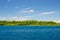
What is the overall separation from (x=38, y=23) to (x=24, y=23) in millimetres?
11641

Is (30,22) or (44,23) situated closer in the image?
(30,22)

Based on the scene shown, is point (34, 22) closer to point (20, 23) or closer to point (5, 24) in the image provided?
point (20, 23)

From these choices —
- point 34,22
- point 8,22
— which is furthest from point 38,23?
point 8,22

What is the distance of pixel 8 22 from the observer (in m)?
125

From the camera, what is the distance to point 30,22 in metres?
118

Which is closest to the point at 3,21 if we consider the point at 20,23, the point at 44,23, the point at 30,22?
the point at 20,23

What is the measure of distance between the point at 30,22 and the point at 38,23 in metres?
8.06

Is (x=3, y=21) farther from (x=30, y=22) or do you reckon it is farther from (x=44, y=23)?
(x=44, y=23)

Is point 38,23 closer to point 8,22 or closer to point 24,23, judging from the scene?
point 24,23

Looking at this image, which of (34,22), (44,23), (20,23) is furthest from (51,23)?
(20,23)

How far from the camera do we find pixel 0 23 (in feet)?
407

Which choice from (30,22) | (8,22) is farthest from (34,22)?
(8,22)

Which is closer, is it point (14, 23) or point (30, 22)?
point (30, 22)

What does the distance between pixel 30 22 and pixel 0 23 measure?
2589cm
